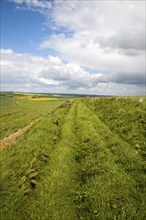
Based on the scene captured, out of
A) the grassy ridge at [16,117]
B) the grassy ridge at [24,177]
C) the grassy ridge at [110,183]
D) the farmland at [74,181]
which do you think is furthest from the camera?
the grassy ridge at [16,117]

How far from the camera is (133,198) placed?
24.7 ft

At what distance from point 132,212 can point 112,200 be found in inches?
32.5

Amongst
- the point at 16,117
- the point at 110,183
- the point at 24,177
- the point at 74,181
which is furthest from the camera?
the point at 16,117

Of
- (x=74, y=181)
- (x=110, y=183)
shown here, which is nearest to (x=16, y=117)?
(x=74, y=181)

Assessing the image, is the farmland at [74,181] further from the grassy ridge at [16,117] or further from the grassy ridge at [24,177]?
the grassy ridge at [16,117]

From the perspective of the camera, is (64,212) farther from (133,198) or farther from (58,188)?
(133,198)

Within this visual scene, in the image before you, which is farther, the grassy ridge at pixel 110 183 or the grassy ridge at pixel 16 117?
the grassy ridge at pixel 16 117

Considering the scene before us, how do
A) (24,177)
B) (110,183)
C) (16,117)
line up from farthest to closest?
(16,117) → (24,177) → (110,183)

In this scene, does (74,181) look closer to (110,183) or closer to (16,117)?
(110,183)

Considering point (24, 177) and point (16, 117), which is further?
point (16, 117)

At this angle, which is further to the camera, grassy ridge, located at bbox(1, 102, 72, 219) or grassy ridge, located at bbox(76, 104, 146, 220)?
grassy ridge, located at bbox(1, 102, 72, 219)

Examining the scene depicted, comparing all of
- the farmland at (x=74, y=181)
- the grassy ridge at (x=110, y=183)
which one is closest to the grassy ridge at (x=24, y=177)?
the farmland at (x=74, y=181)

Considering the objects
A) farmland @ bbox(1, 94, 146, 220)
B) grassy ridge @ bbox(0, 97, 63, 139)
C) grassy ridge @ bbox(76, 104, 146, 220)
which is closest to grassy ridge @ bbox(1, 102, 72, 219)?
farmland @ bbox(1, 94, 146, 220)

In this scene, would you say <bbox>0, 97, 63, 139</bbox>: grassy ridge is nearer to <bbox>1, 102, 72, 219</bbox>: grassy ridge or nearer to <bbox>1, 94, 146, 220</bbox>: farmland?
<bbox>1, 102, 72, 219</bbox>: grassy ridge
